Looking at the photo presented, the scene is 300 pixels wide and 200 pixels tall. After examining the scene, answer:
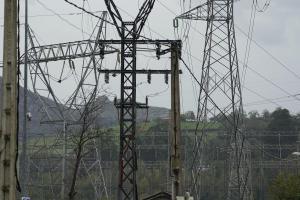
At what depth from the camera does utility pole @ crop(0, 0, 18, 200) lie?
9.46 m

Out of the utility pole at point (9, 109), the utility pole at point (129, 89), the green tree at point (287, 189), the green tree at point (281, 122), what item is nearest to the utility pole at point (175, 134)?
the utility pole at point (129, 89)

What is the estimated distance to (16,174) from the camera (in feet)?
31.6

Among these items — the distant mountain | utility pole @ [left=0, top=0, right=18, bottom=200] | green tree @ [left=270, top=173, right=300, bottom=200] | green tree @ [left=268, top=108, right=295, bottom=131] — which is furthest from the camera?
green tree @ [left=268, top=108, right=295, bottom=131]

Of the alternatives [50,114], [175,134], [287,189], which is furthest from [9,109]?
[50,114]

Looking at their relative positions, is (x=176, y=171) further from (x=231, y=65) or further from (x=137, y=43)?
(x=231, y=65)

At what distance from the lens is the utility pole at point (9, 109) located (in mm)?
9461

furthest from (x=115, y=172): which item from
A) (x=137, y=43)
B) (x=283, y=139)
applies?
(x=137, y=43)

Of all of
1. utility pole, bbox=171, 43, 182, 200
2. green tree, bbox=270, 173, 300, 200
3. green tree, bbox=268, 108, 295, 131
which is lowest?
green tree, bbox=270, 173, 300, 200

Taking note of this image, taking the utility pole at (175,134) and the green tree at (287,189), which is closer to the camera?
the utility pole at (175,134)

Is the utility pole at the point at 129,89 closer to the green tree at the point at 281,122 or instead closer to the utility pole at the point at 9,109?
the utility pole at the point at 9,109

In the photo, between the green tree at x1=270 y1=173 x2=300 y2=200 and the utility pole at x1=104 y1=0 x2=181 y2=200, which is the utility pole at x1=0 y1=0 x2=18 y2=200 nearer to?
A: the utility pole at x1=104 y1=0 x2=181 y2=200

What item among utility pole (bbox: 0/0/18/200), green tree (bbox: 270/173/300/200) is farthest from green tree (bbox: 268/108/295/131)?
utility pole (bbox: 0/0/18/200)

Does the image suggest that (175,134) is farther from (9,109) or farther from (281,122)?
(281,122)

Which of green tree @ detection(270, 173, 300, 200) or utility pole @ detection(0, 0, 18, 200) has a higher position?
utility pole @ detection(0, 0, 18, 200)
